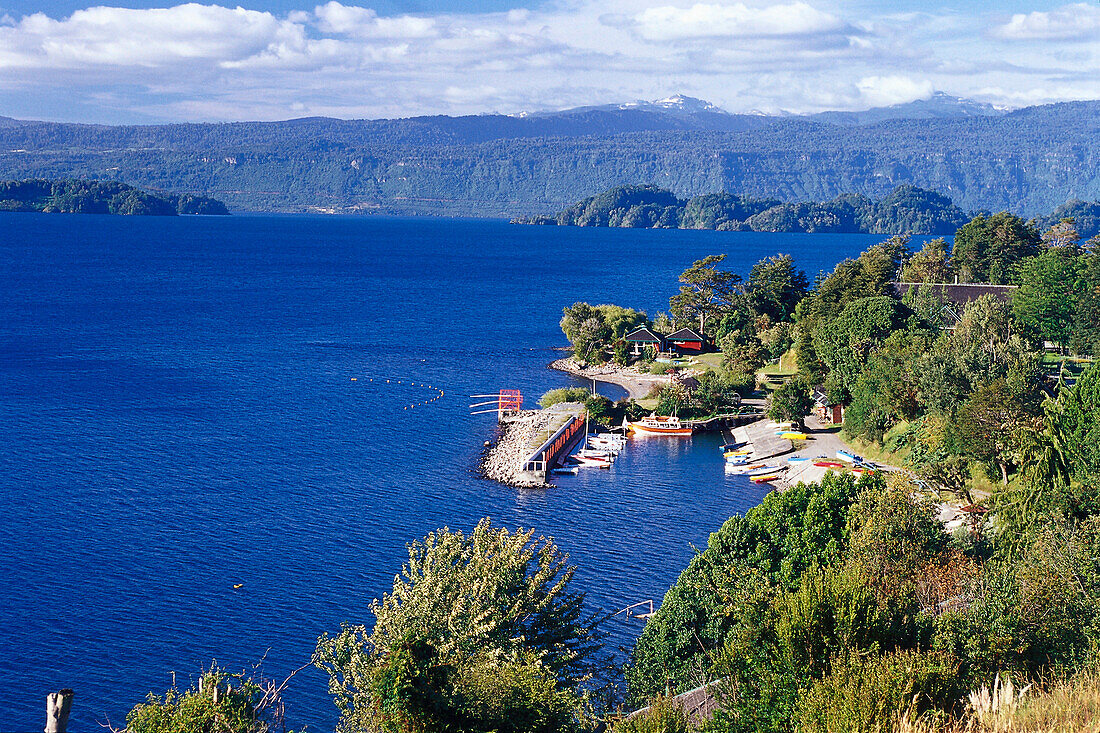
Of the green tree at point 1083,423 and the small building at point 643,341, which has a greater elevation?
the green tree at point 1083,423

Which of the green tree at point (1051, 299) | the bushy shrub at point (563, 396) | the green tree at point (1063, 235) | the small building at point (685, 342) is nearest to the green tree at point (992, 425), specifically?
the green tree at point (1051, 299)

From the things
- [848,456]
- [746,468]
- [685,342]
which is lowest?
[746,468]

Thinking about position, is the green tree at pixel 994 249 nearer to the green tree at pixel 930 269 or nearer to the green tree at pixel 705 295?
the green tree at pixel 930 269

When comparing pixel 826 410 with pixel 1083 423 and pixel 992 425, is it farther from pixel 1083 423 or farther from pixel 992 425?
pixel 1083 423

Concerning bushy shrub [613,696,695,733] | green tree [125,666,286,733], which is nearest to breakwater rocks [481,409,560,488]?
bushy shrub [613,696,695,733]

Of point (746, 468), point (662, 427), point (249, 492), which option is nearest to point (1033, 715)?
point (746, 468)

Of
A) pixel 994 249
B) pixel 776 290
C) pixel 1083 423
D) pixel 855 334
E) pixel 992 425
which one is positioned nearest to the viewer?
pixel 1083 423
